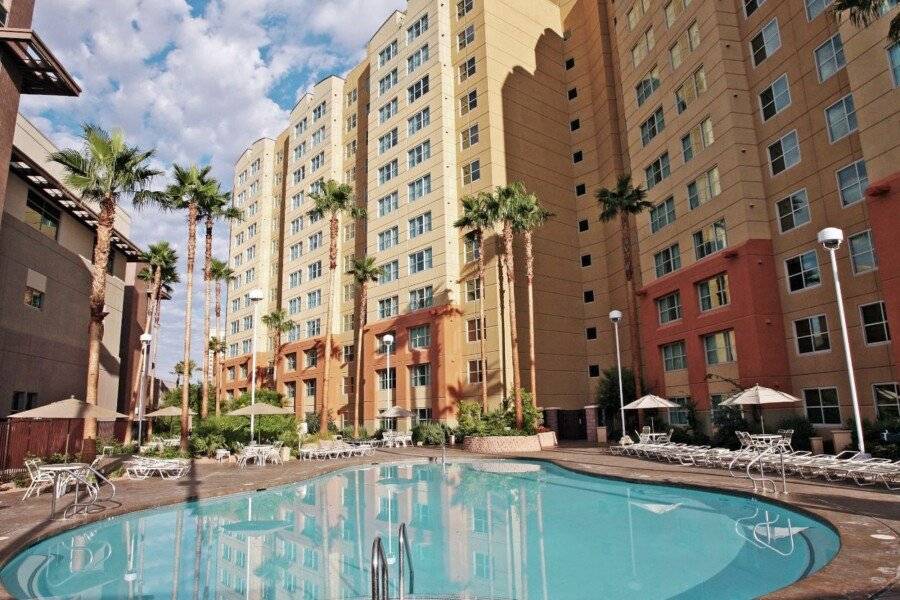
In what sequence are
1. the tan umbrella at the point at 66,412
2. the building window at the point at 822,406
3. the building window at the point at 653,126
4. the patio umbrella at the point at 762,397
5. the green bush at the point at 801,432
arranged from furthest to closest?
the building window at the point at 653,126 → the building window at the point at 822,406 → the green bush at the point at 801,432 → the patio umbrella at the point at 762,397 → the tan umbrella at the point at 66,412

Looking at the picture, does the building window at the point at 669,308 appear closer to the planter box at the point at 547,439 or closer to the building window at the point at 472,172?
the planter box at the point at 547,439

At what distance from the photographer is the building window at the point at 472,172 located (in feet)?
142

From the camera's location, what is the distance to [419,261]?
146ft

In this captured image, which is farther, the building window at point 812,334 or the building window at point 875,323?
the building window at point 812,334

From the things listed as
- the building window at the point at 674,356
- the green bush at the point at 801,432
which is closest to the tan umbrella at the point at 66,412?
the green bush at the point at 801,432

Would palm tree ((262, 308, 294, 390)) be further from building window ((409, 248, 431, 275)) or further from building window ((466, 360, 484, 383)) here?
building window ((466, 360, 484, 383))

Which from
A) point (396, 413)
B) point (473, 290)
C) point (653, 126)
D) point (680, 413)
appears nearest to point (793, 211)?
point (653, 126)

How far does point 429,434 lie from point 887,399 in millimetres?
25091

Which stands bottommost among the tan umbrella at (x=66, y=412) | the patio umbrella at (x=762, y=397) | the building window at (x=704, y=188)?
the patio umbrella at (x=762, y=397)

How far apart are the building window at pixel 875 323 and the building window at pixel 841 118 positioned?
7945 millimetres

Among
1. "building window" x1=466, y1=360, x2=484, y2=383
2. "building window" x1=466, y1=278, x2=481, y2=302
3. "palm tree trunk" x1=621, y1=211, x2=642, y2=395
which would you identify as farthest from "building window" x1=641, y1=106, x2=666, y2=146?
"building window" x1=466, y1=360, x2=484, y2=383

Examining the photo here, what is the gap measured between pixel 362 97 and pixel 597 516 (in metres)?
53.9

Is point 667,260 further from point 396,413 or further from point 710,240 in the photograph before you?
point 396,413

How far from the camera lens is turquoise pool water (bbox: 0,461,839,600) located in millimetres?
9039
